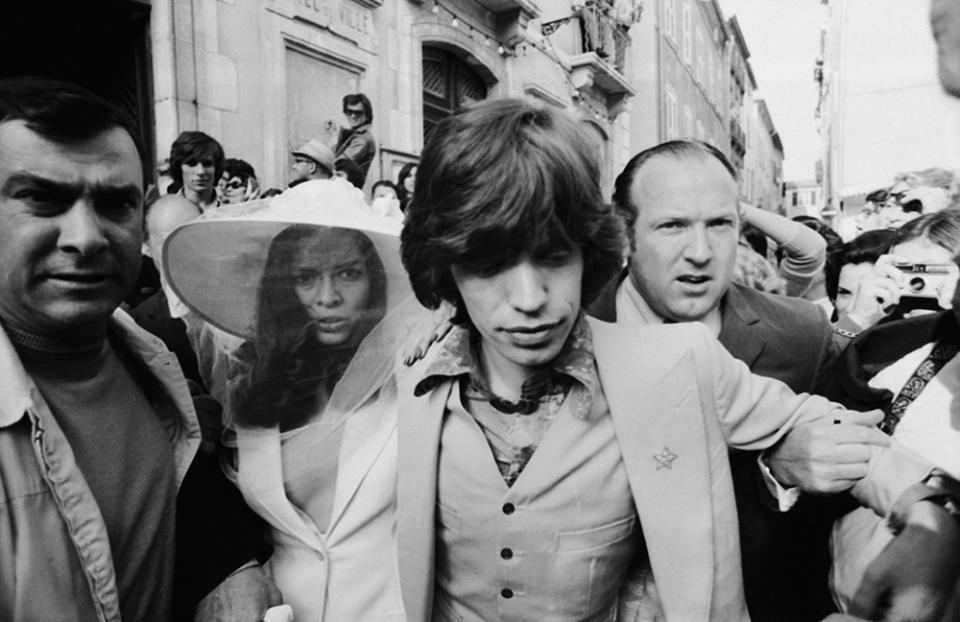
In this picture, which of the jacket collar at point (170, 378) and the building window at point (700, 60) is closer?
the jacket collar at point (170, 378)

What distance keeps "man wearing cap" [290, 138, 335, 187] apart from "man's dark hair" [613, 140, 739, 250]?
2.59m

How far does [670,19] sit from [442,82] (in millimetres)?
13340

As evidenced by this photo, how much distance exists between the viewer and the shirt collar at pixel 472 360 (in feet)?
4.07

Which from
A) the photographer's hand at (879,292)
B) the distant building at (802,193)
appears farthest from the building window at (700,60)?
the distant building at (802,193)

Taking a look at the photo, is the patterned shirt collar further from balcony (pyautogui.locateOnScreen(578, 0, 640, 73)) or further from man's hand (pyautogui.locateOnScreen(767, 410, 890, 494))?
balcony (pyautogui.locateOnScreen(578, 0, 640, 73))

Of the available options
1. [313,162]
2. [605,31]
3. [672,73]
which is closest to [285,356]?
[313,162]

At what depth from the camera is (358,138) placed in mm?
5105

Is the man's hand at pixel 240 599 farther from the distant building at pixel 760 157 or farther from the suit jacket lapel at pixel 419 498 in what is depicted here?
the distant building at pixel 760 157

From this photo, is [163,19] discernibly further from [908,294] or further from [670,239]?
[908,294]

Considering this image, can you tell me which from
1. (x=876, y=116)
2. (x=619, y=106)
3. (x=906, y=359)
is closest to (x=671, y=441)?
(x=906, y=359)

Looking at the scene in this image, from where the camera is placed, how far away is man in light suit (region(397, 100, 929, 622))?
1141 millimetres

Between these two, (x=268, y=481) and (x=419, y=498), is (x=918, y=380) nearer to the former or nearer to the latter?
(x=419, y=498)

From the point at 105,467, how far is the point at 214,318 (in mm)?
456

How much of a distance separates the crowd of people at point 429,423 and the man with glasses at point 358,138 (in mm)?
→ 3542
